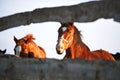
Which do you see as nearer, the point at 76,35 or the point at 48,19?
the point at 48,19

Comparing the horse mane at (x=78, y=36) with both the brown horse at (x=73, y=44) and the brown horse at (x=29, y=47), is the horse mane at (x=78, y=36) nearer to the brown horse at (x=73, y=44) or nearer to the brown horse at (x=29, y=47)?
the brown horse at (x=73, y=44)

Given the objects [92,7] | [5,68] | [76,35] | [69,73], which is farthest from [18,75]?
[76,35]

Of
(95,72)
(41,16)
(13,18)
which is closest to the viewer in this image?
(95,72)

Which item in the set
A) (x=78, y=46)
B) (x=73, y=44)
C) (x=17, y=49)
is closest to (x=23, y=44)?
(x=17, y=49)

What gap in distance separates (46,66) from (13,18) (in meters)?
0.28

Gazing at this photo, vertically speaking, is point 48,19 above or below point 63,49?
above

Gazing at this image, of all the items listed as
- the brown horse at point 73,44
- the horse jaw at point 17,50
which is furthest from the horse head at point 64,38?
the horse jaw at point 17,50

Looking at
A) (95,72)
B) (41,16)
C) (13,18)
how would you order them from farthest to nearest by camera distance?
(13,18)
(41,16)
(95,72)

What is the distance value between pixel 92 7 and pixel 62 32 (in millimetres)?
5316

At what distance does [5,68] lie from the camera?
83cm

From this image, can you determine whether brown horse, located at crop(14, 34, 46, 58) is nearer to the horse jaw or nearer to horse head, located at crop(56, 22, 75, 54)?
the horse jaw

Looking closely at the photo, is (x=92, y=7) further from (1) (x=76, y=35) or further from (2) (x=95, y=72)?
(1) (x=76, y=35)

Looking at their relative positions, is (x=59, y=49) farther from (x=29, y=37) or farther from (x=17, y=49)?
(x=29, y=37)

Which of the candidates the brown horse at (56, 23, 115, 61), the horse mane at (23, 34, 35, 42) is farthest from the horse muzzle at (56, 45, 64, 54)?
the horse mane at (23, 34, 35, 42)
